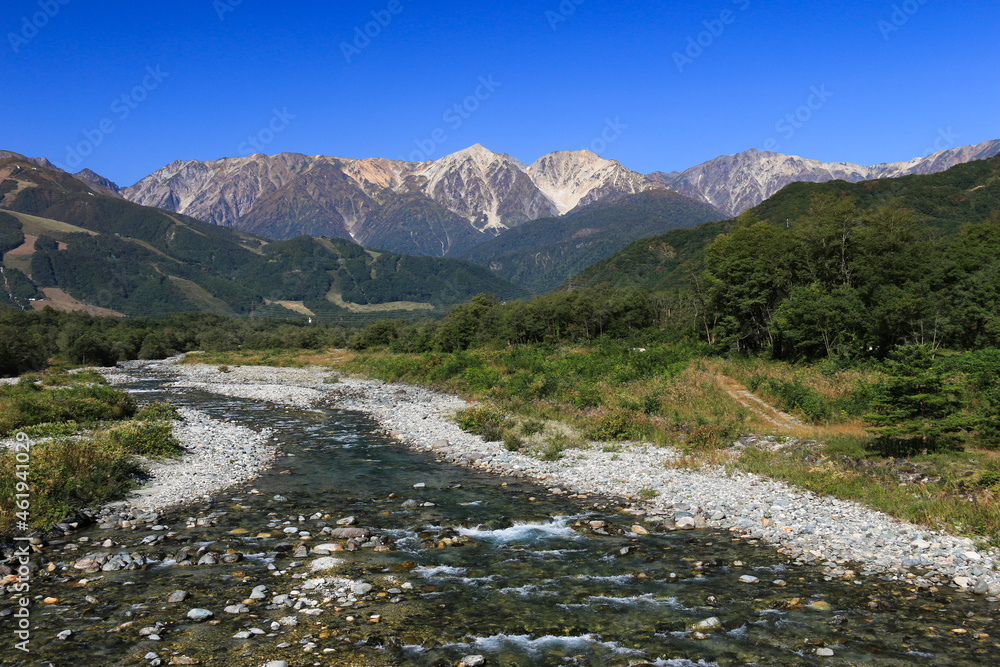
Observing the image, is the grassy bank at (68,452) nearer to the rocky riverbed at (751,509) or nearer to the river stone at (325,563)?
the river stone at (325,563)

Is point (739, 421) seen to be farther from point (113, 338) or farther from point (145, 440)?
point (113, 338)

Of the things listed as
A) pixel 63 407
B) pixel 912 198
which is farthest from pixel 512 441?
pixel 912 198

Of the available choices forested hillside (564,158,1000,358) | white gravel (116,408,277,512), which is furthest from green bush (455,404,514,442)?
forested hillside (564,158,1000,358)

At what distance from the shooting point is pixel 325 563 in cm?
1227

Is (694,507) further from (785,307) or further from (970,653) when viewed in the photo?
(785,307)

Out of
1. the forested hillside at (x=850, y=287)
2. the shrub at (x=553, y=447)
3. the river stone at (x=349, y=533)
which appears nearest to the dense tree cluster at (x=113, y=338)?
the shrub at (x=553, y=447)

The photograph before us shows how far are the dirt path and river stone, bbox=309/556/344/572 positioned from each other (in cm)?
1947

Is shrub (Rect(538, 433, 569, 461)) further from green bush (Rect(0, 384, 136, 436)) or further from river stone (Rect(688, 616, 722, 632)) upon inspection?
green bush (Rect(0, 384, 136, 436))

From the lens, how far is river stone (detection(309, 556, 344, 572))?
12.0 meters

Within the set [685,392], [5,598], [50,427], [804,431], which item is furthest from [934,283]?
[50,427]

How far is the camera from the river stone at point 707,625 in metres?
9.48

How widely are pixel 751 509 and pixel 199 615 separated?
1347 cm

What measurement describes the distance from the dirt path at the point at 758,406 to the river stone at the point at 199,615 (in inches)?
876

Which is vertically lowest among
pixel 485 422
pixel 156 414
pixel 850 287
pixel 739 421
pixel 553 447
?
pixel 553 447
